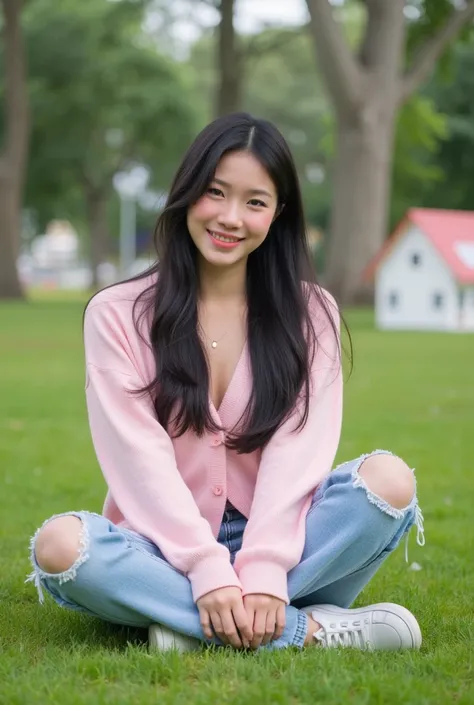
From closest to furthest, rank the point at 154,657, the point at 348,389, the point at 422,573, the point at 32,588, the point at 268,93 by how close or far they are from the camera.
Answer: the point at 154,657, the point at 32,588, the point at 422,573, the point at 348,389, the point at 268,93

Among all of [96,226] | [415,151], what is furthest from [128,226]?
[415,151]

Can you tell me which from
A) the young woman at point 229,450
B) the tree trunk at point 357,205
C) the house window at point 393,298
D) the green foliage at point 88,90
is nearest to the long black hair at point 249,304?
the young woman at point 229,450

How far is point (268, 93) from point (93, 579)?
183 ft

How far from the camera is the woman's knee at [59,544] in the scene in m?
3.07

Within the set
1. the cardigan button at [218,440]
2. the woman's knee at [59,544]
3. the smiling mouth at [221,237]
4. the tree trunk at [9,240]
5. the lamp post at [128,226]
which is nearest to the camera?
the woman's knee at [59,544]

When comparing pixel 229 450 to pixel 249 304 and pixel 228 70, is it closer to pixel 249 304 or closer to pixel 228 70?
pixel 249 304

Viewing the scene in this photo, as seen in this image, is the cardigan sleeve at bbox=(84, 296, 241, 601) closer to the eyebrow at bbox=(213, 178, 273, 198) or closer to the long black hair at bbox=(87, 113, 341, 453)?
the long black hair at bbox=(87, 113, 341, 453)

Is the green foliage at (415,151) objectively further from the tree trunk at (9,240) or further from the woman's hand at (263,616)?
the woman's hand at (263,616)

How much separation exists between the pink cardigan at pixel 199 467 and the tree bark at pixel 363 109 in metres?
19.0

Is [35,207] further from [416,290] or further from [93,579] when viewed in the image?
[93,579]

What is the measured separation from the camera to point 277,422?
3471 mm

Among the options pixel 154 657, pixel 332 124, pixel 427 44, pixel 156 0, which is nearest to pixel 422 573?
pixel 154 657

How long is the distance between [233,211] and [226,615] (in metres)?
1.14

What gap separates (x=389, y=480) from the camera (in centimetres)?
322
